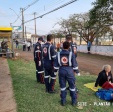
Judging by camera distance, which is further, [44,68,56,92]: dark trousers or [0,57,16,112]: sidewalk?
[44,68,56,92]: dark trousers

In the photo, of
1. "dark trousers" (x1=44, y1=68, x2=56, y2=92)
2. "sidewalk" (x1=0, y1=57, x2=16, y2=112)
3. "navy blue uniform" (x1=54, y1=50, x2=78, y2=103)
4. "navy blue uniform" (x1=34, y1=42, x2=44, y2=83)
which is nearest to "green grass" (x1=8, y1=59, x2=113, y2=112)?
"sidewalk" (x1=0, y1=57, x2=16, y2=112)

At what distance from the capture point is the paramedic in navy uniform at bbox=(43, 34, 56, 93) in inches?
244

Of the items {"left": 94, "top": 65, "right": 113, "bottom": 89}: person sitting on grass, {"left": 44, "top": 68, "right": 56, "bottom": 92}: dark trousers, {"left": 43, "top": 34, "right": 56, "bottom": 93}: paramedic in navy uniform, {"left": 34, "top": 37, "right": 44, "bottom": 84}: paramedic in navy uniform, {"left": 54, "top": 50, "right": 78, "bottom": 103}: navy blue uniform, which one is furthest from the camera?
{"left": 34, "top": 37, "right": 44, "bottom": 84}: paramedic in navy uniform

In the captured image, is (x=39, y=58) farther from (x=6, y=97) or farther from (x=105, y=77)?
(x=105, y=77)

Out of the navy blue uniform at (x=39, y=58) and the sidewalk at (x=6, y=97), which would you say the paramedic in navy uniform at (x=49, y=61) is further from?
the sidewalk at (x=6, y=97)

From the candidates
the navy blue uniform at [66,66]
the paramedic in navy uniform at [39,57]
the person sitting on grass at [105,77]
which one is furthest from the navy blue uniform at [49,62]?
the person sitting on grass at [105,77]

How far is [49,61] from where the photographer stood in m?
6.27

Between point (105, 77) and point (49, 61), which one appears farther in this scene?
point (105, 77)

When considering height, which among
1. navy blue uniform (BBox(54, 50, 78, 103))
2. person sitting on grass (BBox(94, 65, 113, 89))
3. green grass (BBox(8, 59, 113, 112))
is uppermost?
navy blue uniform (BBox(54, 50, 78, 103))

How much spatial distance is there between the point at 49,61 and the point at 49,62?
31 mm

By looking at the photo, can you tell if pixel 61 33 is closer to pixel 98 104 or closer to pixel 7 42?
pixel 7 42

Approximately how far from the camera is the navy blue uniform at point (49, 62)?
620 centimetres

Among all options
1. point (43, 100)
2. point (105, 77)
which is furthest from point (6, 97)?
point (105, 77)

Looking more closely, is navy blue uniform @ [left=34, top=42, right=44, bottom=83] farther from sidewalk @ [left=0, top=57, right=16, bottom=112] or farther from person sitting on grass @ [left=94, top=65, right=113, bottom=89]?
person sitting on grass @ [left=94, top=65, right=113, bottom=89]
